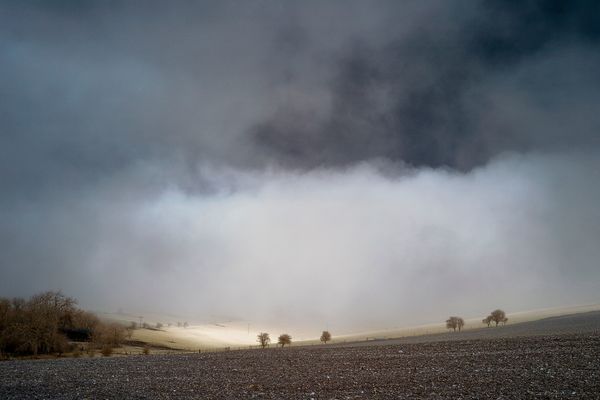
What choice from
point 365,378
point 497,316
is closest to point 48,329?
point 365,378

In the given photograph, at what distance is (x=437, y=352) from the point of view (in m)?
34.6

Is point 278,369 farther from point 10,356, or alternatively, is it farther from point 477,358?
point 10,356

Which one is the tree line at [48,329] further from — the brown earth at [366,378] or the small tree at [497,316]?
the small tree at [497,316]

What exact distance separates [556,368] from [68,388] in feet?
89.7

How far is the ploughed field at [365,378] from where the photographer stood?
19031 millimetres

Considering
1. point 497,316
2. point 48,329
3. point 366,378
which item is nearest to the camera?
point 366,378

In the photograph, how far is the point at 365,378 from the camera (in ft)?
76.9

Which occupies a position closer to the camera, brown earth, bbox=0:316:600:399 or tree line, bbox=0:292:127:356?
brown earth, bbox=0:316:600:399

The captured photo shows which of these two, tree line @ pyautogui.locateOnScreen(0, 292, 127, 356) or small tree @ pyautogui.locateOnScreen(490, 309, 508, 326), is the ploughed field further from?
small tree @ pyautogui.locateOnScreen(490, 309, 508, 326)

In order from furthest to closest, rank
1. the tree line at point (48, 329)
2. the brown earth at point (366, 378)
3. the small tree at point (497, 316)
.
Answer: the small tree at point (497, 316) < the tree line at point (48, 329) < the brown earth at point (366, 378)

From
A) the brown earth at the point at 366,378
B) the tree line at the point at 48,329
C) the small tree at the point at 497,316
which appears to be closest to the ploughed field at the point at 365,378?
the brown earth at the point at 366,378

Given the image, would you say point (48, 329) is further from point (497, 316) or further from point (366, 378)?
point (497, 316)

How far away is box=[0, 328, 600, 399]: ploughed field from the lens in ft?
62.4

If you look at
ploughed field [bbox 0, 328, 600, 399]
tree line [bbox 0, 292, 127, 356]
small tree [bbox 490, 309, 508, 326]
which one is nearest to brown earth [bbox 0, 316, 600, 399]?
ploughed field [bbox 0, 328, 600, 399]
